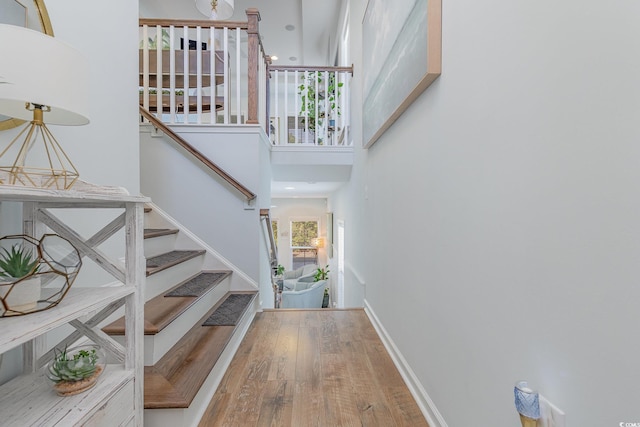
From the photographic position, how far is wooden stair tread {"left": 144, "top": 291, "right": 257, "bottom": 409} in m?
1.32

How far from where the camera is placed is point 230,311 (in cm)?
235

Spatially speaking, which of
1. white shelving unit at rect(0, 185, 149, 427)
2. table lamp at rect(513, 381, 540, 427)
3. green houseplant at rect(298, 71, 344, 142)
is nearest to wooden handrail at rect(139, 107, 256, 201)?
white shelving unit at rect(0, 185, 149, 427)

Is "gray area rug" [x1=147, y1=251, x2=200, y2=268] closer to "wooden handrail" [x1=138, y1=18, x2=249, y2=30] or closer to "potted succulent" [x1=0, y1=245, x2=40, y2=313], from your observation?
"potted succulent" [x1=0, y1=245, x2=40, y2=313]

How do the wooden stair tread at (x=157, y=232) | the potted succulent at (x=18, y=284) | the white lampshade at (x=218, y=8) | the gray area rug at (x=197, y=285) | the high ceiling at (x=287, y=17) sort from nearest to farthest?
Result: the potted succulent at (x=18, y=284), the gray area rug at (x=197, y=285), the wooden stair tread at (x=157, y=232), the white lampshade at (x=218, y=8), the high ceiling at (x=287, y=17)

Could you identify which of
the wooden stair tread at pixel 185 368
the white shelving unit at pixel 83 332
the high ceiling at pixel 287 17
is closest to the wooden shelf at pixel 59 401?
the white shelving unit at pixel 83 332

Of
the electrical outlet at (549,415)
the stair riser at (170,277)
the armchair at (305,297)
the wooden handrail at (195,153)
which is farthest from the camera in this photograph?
the armchair at (305,297)

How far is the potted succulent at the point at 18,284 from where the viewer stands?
81 centimetres

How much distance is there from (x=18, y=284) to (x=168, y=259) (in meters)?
1.58

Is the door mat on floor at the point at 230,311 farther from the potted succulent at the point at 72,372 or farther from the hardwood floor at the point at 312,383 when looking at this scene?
the potted succulent at the point at 72,372

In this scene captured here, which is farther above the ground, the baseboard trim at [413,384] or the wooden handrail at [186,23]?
the wooden handrail at [186,23]

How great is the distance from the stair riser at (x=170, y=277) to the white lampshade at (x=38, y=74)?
1309 millimetres

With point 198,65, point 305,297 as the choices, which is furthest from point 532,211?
point 305,297

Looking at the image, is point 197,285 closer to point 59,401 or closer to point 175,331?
point 175,331

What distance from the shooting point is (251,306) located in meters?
2.67
